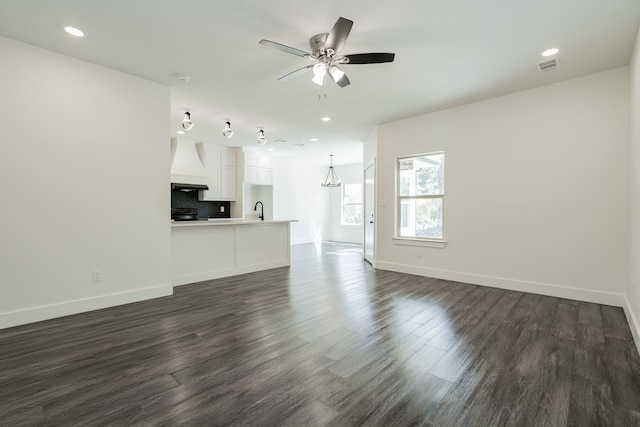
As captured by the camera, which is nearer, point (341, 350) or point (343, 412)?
point (343, 412)

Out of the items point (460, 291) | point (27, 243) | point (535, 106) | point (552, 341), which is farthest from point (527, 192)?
point (27, 243)

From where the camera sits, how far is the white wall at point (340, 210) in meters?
9.91

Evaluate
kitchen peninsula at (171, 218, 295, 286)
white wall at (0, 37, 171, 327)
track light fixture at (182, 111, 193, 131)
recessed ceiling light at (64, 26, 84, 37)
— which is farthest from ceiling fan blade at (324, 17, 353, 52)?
kitchen peninsula at (171, 218, 295, 286)

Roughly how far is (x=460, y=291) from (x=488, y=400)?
8.19 ft

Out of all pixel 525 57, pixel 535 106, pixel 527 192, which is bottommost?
pixel 527 192

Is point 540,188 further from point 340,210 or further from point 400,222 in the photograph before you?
point 340,210

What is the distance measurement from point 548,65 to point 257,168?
654 centimetres

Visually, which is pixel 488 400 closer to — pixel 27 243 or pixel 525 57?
pixel 525 57

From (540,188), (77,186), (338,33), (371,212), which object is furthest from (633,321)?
(77,186)

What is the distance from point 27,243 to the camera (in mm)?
2932

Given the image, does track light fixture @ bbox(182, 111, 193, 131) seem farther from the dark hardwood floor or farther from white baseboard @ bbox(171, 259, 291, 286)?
the dark hardwood floor

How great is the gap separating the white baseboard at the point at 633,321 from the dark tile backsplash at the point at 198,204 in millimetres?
7626

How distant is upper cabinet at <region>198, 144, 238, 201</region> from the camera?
728 centimetres

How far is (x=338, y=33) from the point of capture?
2318 mm
